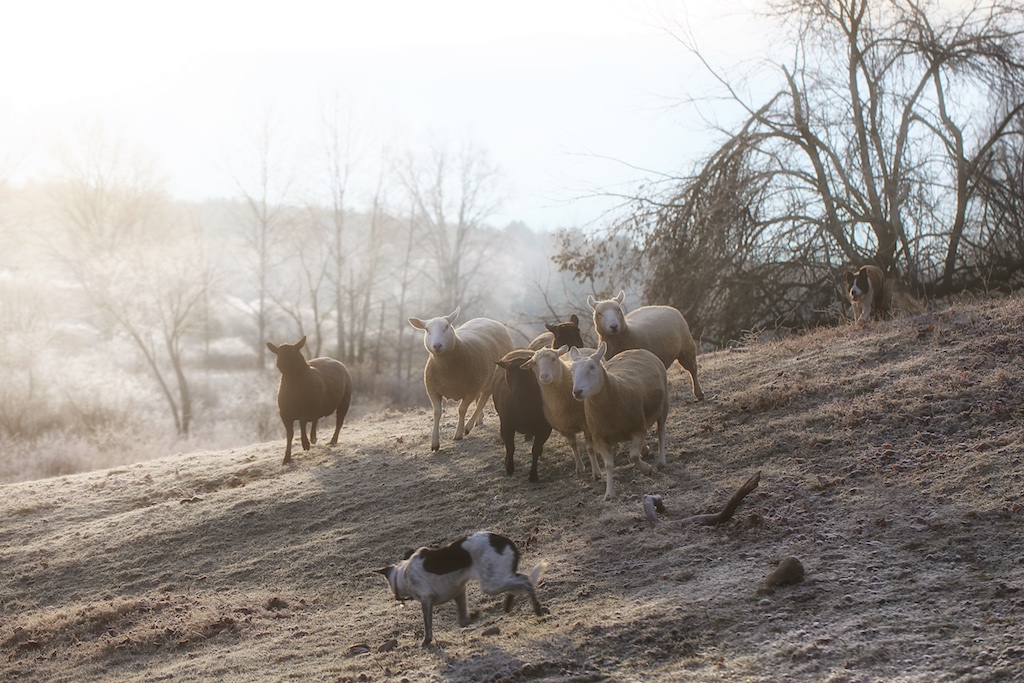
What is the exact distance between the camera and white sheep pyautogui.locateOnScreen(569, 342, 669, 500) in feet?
25.0

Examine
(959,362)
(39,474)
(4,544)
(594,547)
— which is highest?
(959,362)

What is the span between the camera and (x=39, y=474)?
74.0 ft

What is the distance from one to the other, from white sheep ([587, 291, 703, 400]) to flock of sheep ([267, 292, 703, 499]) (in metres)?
0.01

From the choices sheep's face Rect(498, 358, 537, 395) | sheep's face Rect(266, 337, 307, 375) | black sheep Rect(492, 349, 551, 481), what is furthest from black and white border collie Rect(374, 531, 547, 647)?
sheep's face Rect(266, 337, 307, 375)

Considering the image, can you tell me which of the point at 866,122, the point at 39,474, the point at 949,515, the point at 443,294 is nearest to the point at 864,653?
the point at 949,515

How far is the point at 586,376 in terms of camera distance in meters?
7.56

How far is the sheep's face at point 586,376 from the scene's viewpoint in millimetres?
7465

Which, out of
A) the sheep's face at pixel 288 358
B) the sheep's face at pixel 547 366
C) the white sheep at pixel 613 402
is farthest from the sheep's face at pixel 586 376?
the sheep's face at pixel 288 358

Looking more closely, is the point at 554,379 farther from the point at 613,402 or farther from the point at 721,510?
the point at 721,510

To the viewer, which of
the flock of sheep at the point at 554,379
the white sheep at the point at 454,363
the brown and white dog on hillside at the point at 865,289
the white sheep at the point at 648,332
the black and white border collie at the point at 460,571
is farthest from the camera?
the brown and white dog on hillside at the point at 865,289

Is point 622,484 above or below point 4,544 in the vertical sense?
above

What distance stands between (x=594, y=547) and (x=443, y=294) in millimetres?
33876

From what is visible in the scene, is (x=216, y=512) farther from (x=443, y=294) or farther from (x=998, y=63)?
(x=443, y=294)

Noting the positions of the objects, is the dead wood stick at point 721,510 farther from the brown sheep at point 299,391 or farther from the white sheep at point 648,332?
the brown sheep at point 299,391
